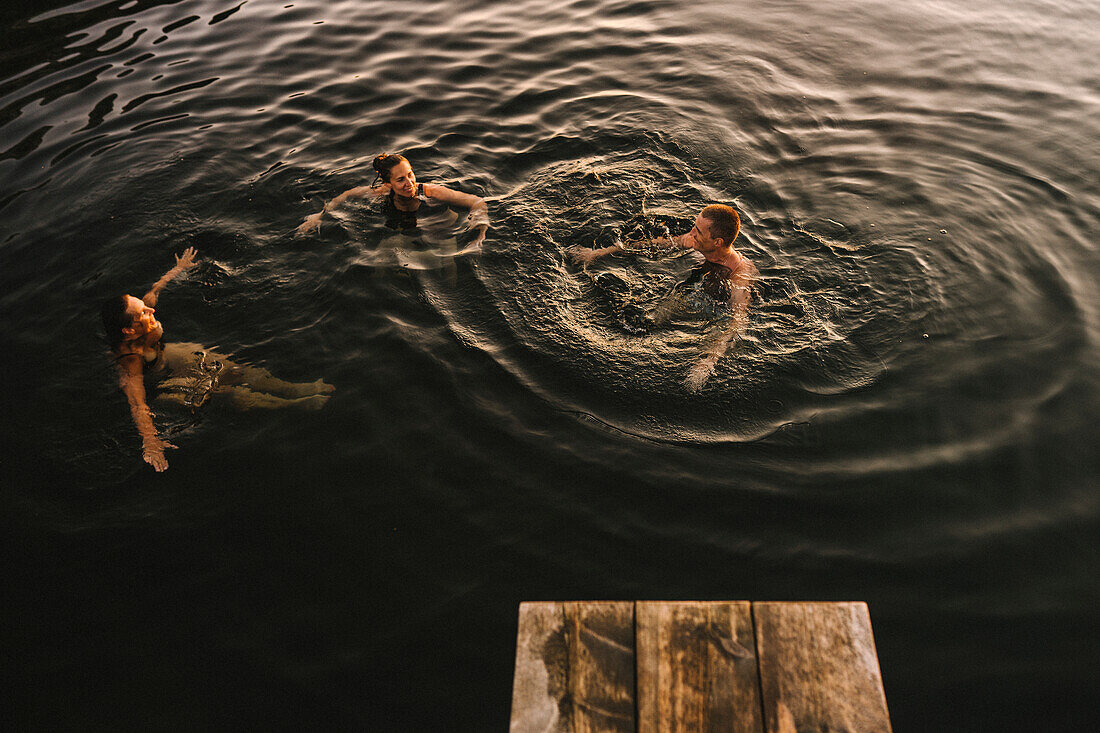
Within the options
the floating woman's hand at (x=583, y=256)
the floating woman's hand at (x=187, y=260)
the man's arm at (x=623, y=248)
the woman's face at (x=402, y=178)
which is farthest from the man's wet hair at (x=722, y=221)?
the floating woman's hand at (x=187, y=260)

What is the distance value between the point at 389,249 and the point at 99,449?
3296 millimetres

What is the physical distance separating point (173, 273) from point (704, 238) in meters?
5.44

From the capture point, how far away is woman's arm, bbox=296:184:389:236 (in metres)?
7.30

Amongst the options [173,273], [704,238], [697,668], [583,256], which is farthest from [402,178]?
[697,668]

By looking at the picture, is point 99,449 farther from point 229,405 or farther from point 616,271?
point 616,271

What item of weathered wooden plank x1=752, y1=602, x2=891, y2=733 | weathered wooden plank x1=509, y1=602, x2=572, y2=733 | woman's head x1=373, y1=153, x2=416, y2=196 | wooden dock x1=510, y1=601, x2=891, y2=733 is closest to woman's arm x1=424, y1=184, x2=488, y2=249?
woman's head x1=373, y1=153, x2=416, y2=196

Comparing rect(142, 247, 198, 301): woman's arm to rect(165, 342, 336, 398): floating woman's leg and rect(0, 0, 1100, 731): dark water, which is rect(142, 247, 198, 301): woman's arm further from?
rect(165, 342, 336, 398): floating woman's leg

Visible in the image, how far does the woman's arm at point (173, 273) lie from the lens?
21.0 feet

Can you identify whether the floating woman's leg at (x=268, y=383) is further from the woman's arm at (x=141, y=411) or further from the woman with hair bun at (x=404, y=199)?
the woman with hair bun at (x=404, y=199)

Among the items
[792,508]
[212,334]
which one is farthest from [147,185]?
[792,508]

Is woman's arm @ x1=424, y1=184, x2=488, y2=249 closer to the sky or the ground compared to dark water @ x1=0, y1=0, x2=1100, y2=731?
closer to the sky

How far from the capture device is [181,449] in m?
5.34

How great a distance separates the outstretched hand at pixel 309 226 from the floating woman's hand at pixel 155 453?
2916mm

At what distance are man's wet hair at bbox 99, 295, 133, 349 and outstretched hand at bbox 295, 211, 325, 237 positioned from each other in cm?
220
